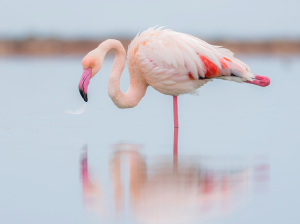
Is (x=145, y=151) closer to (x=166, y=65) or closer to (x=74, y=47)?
(x=166, y=65)

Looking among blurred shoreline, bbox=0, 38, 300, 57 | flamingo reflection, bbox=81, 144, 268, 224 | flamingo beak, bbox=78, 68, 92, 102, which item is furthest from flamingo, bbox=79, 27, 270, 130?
blurred shoreline, bbox=0, 38, 300, 57

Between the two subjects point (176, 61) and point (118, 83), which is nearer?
point (176, 61)

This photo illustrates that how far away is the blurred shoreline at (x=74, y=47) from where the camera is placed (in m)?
34.1

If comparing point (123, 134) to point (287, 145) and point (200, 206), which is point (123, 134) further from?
point (200, 206)

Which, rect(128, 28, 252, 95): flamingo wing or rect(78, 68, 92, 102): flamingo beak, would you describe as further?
rect(128, 28, 252, 95): flamingo wing

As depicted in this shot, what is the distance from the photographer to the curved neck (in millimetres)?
6746

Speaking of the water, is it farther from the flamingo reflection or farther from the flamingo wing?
the flamingo wing

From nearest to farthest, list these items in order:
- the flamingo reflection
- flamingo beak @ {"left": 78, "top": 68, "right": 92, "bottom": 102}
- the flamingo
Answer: the flamingo reflection, flamingo beak @ {"left": 78, "top": 68, "right": 92, "bottom": 102}, the flamingo

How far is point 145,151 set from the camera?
5562 millimetres

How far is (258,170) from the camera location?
4.72 meters

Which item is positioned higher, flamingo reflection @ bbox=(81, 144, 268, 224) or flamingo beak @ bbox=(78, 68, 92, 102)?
flamingo beak @ bbox=(78, 68, 92, 102)

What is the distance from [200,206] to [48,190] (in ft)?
4.13

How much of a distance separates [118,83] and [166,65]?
663 millimetres

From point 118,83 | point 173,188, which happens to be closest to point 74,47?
point 118,83
